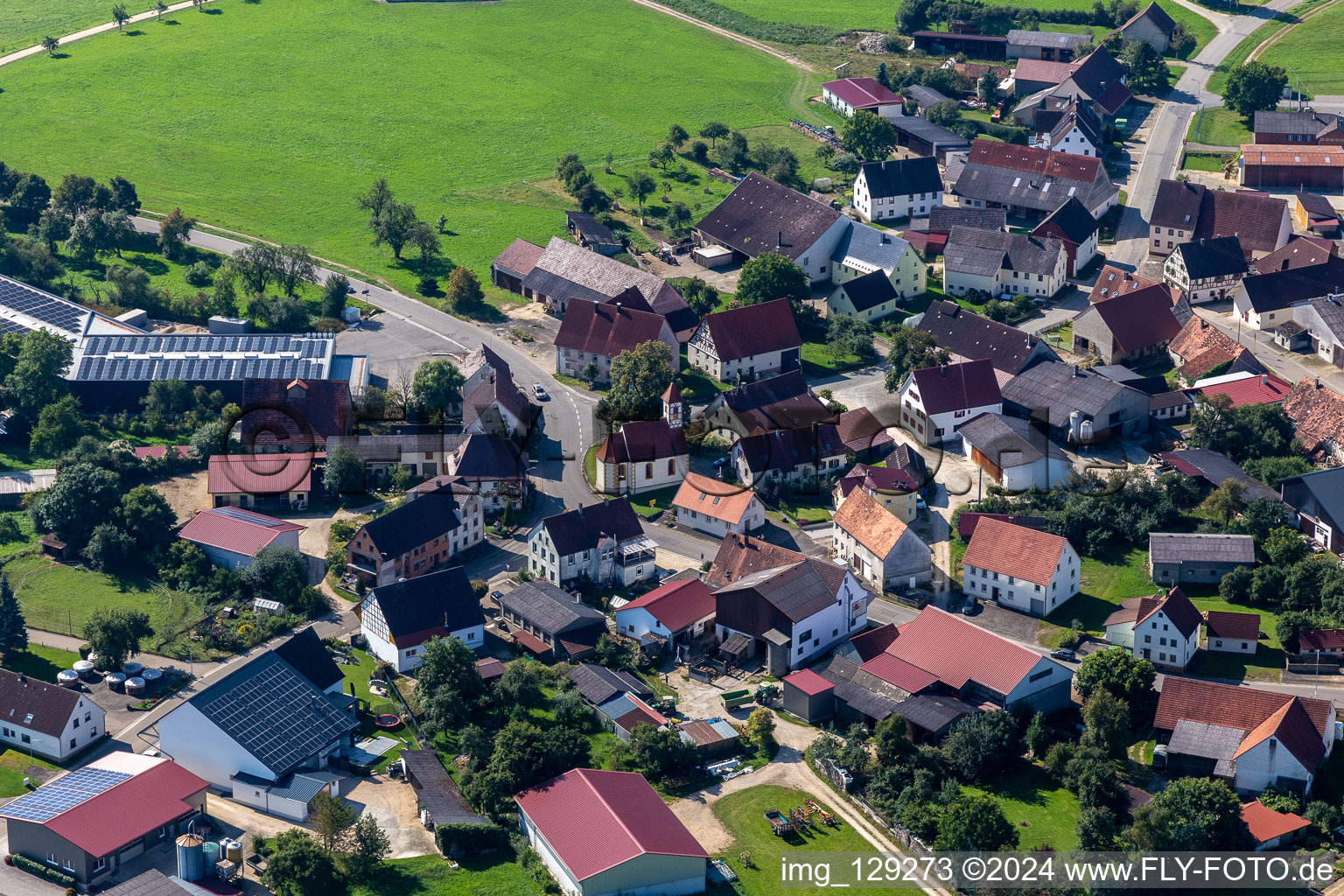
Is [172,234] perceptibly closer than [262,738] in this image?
No

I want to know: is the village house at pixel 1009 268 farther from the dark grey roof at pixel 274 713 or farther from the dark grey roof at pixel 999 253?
the dark grey roof at pixel 274 713

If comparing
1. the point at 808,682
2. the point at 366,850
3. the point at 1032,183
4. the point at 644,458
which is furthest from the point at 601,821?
the point at 1032,183

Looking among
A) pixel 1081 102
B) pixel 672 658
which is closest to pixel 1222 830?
pixel 672 658

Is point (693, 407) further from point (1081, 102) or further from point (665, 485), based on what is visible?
point (1081, 102)

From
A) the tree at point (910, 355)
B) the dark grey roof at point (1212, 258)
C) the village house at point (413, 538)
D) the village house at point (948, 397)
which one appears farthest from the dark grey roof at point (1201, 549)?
the village house at point (413, 538)

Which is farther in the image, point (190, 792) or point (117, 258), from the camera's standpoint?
point (117, 258)

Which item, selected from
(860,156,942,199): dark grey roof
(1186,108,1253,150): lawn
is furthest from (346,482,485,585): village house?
(1186,108,1253,150): lawn

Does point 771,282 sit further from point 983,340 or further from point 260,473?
point 260,473
